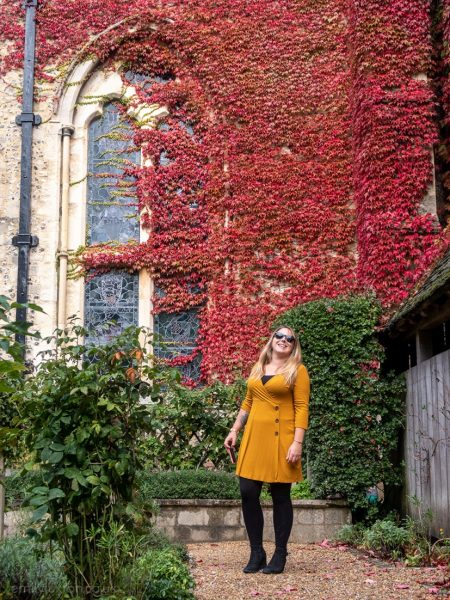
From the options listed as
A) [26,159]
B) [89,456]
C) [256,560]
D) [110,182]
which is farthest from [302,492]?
[26,159]

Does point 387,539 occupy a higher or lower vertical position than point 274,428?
lower

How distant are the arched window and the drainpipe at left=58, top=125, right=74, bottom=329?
0.42m

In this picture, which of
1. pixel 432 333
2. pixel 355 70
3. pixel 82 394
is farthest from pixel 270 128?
pixel 82 394

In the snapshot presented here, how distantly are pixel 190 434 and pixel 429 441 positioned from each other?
346 centimetres

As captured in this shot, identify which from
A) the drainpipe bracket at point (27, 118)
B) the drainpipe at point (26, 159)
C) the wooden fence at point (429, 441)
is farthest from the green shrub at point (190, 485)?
the drainpipe bracket at point (27, 118)

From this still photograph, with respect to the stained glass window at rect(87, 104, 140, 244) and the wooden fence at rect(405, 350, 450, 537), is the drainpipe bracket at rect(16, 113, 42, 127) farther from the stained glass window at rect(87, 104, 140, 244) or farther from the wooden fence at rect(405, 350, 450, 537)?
the wooden fence at rect(405, 350, 450, 537)

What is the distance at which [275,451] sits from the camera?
4.88 m

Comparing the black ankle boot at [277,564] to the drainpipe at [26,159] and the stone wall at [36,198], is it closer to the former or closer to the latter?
the drainpipe at [26,159]

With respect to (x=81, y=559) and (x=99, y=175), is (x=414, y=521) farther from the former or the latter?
(x=99, y=175)

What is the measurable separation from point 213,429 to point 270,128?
6.18 m

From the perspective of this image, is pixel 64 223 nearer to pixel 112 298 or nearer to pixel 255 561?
pixel 112 298

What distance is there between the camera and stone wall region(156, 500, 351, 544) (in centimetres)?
743

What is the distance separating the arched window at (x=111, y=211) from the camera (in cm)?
1341

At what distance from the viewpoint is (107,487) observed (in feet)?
12.6
